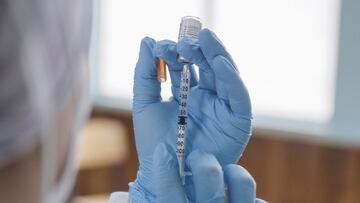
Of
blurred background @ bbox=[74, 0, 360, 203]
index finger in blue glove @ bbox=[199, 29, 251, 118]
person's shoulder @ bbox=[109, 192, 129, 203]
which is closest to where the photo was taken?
index finger in blue glove @ bbox=[199, 29, 251, 118]

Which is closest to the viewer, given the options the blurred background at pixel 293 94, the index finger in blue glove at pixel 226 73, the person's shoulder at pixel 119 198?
the index finger in blue glove at pixel 226 73

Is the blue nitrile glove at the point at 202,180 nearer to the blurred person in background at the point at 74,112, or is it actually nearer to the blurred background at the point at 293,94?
the blurred person in background at the point at 74,112

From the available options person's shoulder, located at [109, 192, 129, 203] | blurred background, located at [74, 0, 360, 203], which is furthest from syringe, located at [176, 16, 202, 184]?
blurred background, located at [74, 0, 360, 203]

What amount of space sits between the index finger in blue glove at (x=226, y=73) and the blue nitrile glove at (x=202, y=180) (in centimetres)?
9

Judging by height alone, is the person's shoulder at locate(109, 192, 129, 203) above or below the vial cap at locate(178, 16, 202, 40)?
below

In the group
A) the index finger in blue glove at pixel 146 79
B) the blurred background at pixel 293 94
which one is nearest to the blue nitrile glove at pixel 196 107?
the index finger in blue glove at pixel 146 79

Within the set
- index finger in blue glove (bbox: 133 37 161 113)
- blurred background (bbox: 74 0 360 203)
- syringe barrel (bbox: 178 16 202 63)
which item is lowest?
blurred background (bbox: 74 0 360 203)

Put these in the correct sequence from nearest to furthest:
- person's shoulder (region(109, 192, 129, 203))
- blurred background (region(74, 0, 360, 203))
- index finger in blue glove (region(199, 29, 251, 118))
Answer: index finger in blue glove (region(199, 29, 251, 118))
person's shoulder (region(109, 192, 129, 203))
blurred background (region(74, 0, 360, 203))

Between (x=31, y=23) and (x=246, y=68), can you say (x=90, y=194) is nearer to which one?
(x=246, y=68)

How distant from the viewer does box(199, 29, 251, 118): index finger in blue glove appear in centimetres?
80

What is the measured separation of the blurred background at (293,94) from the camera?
2377 millimetres

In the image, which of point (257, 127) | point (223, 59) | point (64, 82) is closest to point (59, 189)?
point (64, 82)

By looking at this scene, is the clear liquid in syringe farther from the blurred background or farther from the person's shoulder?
the blurred background

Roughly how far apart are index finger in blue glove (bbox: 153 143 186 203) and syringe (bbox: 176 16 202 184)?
0.06 feet
